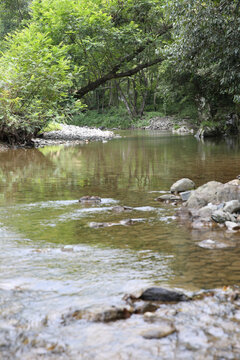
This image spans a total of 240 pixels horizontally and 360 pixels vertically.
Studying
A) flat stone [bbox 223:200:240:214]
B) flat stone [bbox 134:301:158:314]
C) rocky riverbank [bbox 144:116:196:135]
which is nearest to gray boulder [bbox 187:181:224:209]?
flat stone [bbox 223:200:240:214]

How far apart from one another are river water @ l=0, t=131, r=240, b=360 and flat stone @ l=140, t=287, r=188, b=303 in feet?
0.60

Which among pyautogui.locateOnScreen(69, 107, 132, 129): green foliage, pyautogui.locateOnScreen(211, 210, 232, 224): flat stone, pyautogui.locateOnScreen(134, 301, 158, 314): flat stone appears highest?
pyautogui.locateOnScreen(69, 107, 132, 129): green foliage

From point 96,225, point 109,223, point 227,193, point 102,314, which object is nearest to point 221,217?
point 227,193

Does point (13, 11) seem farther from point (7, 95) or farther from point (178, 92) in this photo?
point (7, 95)

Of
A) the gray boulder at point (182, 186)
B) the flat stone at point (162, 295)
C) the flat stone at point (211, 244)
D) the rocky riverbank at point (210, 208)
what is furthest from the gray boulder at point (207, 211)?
the flat stone at point (162, 295)

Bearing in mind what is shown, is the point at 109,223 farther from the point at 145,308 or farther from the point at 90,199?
the point at 145,308

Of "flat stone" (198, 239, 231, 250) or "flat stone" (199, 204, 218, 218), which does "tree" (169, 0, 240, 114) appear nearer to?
"flat stone" (199, 204, 218, 218)

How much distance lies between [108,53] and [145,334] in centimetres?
2170

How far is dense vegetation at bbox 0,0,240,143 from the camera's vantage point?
10500 millimetres

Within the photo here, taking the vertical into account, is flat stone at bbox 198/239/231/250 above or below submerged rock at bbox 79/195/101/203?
below

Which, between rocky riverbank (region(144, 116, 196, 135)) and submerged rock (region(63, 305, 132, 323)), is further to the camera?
rocky riverbank (region(144, 116, 196, 135))

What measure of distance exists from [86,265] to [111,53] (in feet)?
67.5

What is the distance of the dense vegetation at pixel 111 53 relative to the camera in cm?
1050

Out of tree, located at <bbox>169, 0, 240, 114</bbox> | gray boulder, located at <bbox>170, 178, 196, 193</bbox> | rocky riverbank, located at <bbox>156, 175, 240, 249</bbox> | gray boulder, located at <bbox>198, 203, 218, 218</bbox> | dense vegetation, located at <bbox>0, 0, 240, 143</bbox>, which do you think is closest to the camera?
rocky riverbank, located at <bbox>156, 175, 240, 249</bbox>
